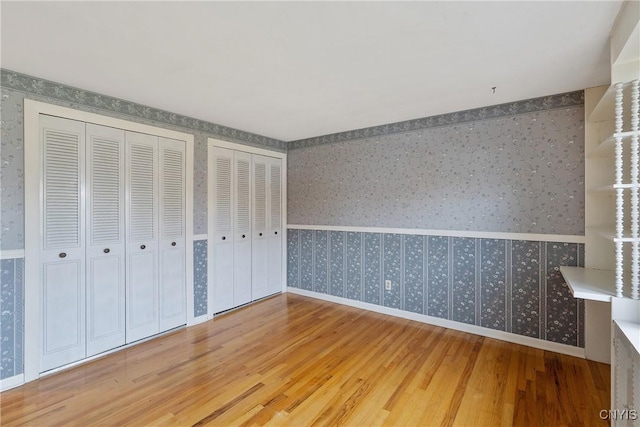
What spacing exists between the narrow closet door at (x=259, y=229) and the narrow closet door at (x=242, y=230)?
0.09 meters

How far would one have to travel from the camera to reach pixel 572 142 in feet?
8.50

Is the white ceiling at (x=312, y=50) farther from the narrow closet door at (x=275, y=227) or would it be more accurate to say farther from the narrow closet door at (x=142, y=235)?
the narrow closet door at (x=275, y=227)

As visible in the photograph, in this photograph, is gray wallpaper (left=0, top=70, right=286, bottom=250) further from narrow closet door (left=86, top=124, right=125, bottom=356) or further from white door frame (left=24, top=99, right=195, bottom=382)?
narrow closet door (left=86, top=124, right=125, bottom=356)

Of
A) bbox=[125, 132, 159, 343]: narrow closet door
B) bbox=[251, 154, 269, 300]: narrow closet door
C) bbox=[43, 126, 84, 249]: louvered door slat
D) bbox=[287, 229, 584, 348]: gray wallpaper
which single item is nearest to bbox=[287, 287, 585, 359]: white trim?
bbox=[287, 229, 584, 348]: gray wallpaper

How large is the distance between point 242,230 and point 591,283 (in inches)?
139

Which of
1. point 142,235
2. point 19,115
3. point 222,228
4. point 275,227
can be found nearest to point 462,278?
point 275,227

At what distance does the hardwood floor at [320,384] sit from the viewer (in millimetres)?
1863

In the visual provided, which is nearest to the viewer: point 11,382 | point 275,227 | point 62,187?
point 11,382

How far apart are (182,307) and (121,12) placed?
2.79 metres

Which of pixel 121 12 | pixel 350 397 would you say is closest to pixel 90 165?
pixel 121 12

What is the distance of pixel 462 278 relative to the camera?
313 cm

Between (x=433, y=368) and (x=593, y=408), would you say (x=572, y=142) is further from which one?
(x=433, y=368)

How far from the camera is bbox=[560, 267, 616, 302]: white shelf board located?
1.74 m

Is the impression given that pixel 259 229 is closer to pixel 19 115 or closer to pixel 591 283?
pixel 19 115
